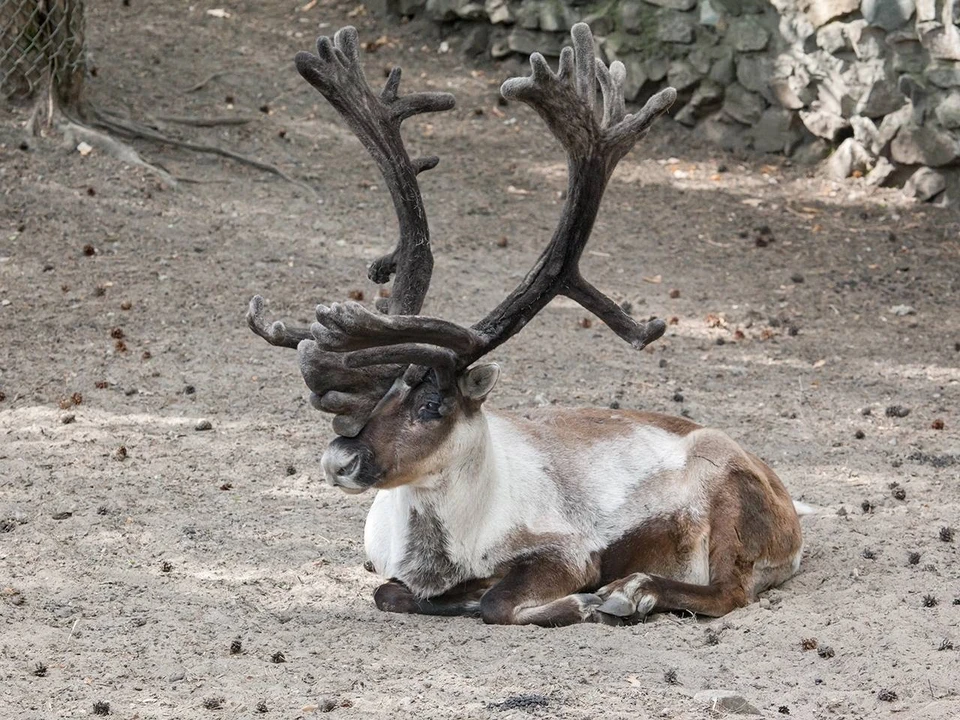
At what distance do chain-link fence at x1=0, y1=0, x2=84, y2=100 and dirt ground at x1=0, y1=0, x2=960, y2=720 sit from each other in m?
0.38

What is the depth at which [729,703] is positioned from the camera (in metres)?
5.04

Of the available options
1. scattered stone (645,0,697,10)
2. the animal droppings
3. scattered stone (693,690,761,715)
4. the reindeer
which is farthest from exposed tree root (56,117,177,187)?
scattered stone (693,690,761,715)

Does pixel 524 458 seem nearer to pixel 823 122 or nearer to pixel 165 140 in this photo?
pixel 165 140

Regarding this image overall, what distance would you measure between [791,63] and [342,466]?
865cm

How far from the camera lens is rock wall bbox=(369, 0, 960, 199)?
11.8m

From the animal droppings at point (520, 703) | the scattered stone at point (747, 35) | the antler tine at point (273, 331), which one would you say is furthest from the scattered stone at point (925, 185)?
the animal droppings at point (520, 703)

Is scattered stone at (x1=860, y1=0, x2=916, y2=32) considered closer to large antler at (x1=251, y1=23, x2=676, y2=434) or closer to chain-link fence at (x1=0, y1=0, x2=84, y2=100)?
large antler at (x1=251, y1=23, x2=676, y2=434)

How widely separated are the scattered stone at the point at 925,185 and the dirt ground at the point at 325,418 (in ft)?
0.44

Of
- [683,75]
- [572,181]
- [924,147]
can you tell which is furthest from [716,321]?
[572,181]

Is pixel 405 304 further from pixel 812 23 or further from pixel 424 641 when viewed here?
pixel 812 23

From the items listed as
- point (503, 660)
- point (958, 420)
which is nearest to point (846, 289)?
point (958, 420)

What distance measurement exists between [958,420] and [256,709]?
5.58 m

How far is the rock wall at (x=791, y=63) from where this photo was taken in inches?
465

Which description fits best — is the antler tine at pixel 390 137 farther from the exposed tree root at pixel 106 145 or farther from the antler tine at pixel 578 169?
the exposed tree root at pixel 106 145
